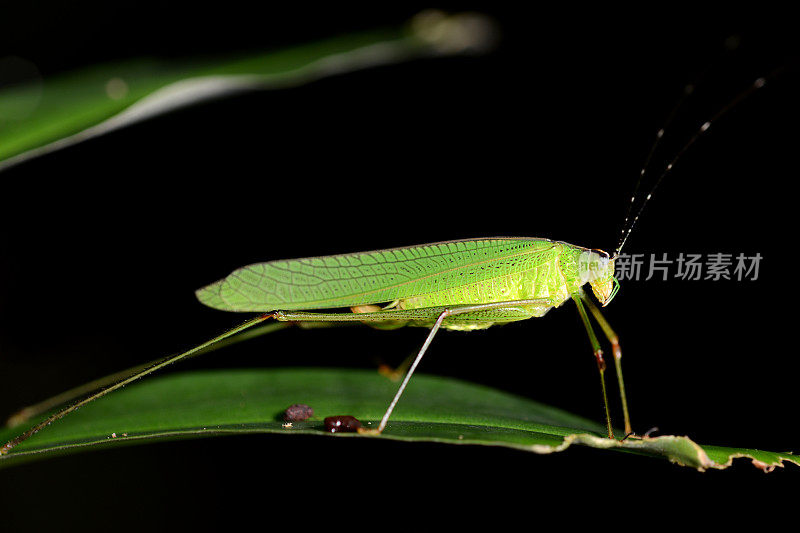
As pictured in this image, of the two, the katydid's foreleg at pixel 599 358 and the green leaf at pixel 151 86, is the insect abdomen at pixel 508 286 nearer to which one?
the katydid's foreleg at pixel 599 358

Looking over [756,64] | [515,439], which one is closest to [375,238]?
[756,64]

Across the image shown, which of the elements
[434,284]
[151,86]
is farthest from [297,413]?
[151,86]

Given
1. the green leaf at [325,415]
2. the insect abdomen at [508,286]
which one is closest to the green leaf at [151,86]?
the green leaf at [325,415]

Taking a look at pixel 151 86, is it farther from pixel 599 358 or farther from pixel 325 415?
pixel 599 358

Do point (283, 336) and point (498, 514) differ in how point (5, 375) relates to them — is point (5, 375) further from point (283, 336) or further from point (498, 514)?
point (498, 514)

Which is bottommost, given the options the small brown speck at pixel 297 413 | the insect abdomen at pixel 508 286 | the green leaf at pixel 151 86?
the small brown speck at pixel 297 413

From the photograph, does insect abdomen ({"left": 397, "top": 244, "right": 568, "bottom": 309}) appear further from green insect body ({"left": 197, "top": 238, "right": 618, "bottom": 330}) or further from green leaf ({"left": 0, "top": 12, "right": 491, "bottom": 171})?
green leaf ({"left": 0, "top": 12, "right": 491, "bottom": 171})
